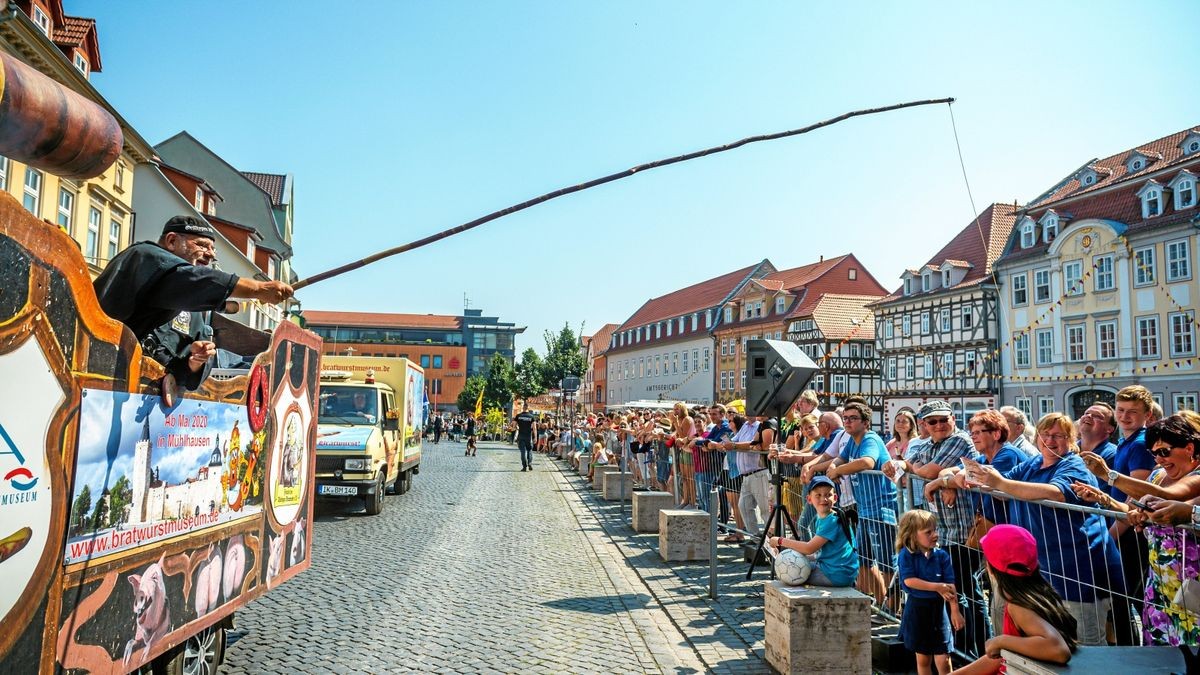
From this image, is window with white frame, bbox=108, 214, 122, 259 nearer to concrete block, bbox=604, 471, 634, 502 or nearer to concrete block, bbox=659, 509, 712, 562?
concrete block, bbox=604, 471, 634, 502

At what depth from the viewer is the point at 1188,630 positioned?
4094 mm

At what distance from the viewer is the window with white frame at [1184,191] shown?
32688 millimetres

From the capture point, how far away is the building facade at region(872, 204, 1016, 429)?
1693 inches

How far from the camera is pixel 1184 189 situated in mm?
33000

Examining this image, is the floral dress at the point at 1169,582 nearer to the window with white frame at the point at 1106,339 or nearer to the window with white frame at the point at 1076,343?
the window with white frame at the point at 1106,339

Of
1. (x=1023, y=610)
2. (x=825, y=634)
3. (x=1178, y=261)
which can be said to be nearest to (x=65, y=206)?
(x=825, y=634)

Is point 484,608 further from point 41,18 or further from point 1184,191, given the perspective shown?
point 1184,191

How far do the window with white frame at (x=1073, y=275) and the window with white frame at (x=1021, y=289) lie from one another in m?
2.27

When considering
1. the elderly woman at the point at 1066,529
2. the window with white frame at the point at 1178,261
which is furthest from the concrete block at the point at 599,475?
the window with white frame at the point at 1178,261

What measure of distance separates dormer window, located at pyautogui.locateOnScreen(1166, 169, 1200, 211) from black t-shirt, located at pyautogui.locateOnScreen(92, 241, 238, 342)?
38.3 metres

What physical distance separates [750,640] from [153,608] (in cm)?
432

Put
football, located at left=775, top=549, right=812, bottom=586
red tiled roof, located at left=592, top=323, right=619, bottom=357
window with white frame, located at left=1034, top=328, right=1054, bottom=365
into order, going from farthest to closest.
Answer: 1. red tiled roof, located at left=592, top=323, right=619, bottom=357
2. window with white frame, located at left=1034, top=328, right=1054, bottom=365
3. football, located at left=775, top=549, right=812, bottom=586

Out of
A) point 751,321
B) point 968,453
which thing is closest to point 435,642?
point 968,453

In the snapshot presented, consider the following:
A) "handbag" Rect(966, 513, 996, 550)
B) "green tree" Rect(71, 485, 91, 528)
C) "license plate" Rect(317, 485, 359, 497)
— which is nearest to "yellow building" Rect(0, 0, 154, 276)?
"license plate" Rect(317, 485, 359, 497)
